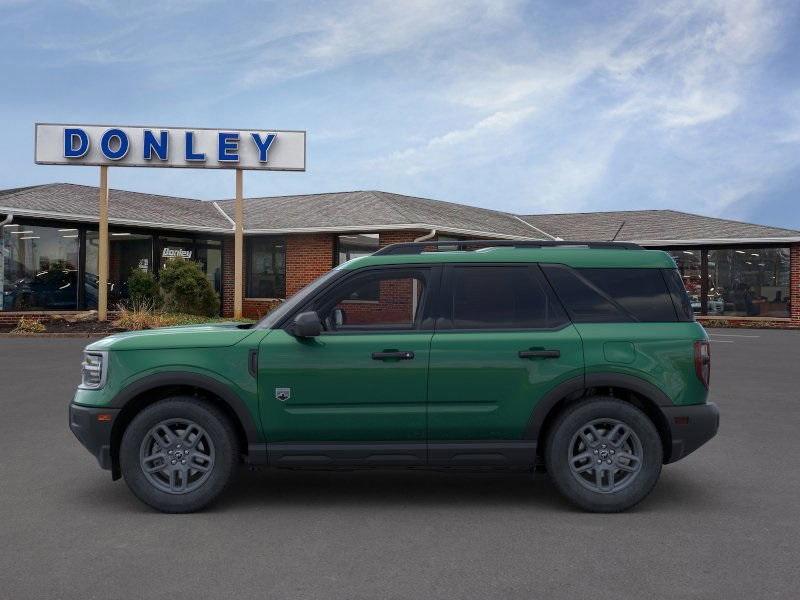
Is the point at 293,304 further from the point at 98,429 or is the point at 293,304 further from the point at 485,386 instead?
the point at 98,429

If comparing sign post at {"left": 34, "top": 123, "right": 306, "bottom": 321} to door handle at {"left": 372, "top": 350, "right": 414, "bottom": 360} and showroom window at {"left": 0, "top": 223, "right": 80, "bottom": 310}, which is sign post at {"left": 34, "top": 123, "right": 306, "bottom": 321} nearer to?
showroom window at {"left": 0, "top": 223, "right": 80, "bottom": 310}

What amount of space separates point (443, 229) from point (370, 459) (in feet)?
70.3

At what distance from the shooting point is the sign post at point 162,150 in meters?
24.9

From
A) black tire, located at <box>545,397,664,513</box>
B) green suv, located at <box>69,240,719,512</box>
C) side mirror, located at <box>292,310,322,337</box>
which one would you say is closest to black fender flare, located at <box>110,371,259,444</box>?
green suv, located at <box>69,240,719,512</box>

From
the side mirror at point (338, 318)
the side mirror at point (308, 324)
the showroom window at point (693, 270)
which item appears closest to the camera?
the side mirror at point (308, 324)

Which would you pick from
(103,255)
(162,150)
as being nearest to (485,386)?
(103,255)

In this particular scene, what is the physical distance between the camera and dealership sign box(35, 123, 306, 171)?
2495 cm

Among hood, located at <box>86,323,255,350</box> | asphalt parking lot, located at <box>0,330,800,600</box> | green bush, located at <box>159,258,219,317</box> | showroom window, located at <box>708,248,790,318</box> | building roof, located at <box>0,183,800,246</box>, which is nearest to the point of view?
asphalt parking lot, located at <box>0,330,800,600</box>

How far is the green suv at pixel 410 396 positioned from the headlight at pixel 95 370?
0.07 feet

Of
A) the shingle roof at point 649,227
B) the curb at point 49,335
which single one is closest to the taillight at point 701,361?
the curb at point 49,335

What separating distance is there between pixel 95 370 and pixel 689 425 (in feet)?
13.7

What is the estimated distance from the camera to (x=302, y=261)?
95.5ft

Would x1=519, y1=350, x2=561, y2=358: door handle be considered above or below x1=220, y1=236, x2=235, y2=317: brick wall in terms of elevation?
below

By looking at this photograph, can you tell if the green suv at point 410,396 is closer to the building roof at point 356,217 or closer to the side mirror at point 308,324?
the side mirror at point 308,324
